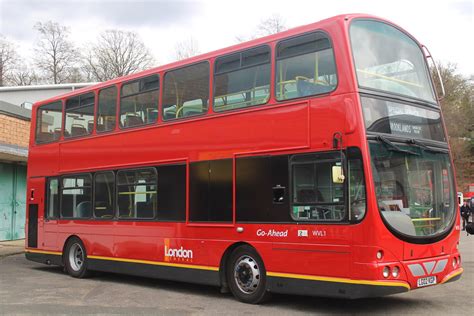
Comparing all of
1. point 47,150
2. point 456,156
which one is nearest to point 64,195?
point 47,150

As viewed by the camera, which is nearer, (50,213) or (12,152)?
(50,213)

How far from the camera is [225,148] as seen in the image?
8914 mm

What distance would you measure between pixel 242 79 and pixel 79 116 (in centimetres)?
520

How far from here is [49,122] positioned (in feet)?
44.1

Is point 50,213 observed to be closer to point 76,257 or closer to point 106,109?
point 76,257

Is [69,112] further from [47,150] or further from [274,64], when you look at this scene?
[274,64]

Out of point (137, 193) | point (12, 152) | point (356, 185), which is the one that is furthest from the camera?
point (12, 152)

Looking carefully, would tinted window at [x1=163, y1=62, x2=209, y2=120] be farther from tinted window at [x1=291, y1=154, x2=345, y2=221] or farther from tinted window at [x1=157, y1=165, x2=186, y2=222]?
tinted window at [x1=291, y1=154, x2=345, y2=221]

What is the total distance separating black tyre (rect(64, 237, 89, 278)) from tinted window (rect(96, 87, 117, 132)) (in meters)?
2.73

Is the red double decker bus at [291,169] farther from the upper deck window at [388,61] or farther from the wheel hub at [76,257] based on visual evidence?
the wheel hub at [76,257]

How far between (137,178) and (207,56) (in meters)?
2.89

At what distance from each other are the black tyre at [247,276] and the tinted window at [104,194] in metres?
3.67

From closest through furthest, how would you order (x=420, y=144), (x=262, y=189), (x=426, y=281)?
1. (x=426, y=281)
2. (x=420, y=144)
3. (x=262, y=189)

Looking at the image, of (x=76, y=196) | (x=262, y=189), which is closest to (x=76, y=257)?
(x=76, y=196)
